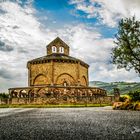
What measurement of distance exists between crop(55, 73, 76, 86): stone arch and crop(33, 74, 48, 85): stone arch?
2819mm

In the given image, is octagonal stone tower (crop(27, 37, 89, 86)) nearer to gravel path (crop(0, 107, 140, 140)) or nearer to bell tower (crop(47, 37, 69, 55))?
bell tower (crop(47, 37, 69, 55))

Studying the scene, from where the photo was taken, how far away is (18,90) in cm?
5550

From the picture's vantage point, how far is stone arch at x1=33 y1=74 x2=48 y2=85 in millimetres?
62797

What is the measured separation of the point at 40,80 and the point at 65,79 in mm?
5824

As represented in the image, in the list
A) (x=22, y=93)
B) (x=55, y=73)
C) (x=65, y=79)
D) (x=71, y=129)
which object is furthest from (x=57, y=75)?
(x=71, y=129)

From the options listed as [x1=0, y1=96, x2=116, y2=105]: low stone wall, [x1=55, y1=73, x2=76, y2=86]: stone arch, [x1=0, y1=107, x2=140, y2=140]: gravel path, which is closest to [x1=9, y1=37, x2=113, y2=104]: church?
[x1=55, y1=73, x2=76, y2=86]: stone arch

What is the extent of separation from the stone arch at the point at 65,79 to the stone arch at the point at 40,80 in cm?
282

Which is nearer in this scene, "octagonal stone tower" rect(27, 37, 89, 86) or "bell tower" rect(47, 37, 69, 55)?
"octagonal stone tower" rect(27, 37, 89, 86)

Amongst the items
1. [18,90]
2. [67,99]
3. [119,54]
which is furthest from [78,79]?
[119,54]

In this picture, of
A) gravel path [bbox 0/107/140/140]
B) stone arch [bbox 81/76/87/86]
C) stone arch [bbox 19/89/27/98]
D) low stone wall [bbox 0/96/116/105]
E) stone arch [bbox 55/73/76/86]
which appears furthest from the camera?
stone arch [bbox 81/76/87/86]

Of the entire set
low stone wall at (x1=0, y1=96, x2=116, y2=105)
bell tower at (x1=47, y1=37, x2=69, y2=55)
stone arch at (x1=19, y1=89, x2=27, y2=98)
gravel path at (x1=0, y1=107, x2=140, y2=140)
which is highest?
bell tower at (x1=47, y1=37, x2=69, y2=55)

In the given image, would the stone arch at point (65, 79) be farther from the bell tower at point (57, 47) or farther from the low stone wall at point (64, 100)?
the low stone wall at point (64, 100)

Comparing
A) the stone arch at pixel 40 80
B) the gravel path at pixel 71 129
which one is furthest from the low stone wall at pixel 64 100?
the gravel path at pixel 71 129

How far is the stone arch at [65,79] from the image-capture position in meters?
62.3
